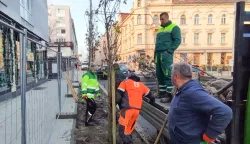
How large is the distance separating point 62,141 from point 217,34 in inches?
1953

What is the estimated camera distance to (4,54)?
2.46 meters

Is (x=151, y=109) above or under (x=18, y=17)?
under

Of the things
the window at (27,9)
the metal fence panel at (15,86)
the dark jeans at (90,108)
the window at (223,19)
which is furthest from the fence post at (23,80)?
the window at (223,19)

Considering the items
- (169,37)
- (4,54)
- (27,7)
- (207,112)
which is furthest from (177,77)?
(27,7)

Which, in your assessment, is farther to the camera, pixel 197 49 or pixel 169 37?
pixel 197 49

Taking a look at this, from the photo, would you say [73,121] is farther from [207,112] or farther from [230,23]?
[230,23]

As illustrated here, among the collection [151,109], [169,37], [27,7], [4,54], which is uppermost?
[27,7]

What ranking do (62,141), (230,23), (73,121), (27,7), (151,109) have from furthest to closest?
1. (230,23)
2. (27,7)
3. (73,121)
4. (62,141)
5. (151,109)

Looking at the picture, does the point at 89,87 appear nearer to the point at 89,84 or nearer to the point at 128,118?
the point at 89,84

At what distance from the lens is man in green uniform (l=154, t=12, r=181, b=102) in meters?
4.84

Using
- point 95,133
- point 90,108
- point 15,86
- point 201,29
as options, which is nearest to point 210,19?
point 201,29

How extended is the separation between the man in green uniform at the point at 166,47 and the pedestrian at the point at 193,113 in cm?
229

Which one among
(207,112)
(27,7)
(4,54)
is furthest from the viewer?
(27,7)

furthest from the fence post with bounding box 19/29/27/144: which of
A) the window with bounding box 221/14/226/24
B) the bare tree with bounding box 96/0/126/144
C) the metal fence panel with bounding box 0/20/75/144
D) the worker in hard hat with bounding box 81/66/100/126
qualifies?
the window with bounding box 221/14/226/24
